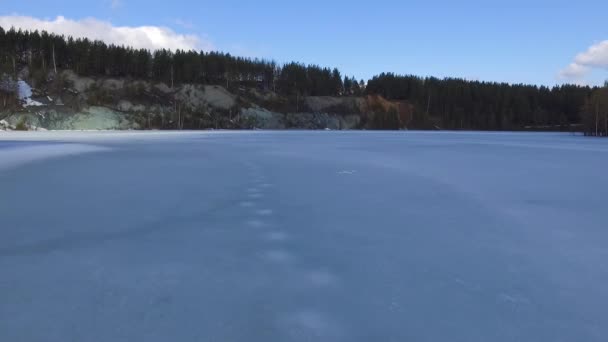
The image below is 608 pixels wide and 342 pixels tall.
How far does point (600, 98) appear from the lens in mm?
42094

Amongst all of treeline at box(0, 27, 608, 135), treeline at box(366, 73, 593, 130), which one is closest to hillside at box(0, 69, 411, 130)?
treeline at box(0, 27, 608, 135)

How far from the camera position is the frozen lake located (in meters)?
2.13

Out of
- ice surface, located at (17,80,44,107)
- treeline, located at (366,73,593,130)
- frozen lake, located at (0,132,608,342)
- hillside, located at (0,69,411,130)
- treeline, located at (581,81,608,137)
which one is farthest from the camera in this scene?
treeline, located at (366,73,593,130)

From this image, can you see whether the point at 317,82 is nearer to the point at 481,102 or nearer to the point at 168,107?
the point at 168,107

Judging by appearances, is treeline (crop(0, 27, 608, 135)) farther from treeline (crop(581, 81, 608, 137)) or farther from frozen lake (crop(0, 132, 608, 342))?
frozen lake (crop(0, 132, 608, 342))

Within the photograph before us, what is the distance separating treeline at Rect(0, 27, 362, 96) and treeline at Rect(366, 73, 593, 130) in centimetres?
1315

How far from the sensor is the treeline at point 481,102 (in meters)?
72.3

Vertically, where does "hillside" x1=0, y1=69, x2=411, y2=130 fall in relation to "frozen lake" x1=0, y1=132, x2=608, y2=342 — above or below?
above

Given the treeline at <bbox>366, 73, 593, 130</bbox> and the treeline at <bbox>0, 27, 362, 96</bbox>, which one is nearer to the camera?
the treeline at <bbox>0, 27, 362, 96</bbox>

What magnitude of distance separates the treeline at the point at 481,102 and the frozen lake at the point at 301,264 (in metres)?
67.5

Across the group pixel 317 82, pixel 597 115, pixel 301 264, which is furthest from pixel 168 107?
pixel 301 264

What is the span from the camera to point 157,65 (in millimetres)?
60312

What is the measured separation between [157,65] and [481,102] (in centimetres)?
5830

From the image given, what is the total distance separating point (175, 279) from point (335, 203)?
2.92 metres
